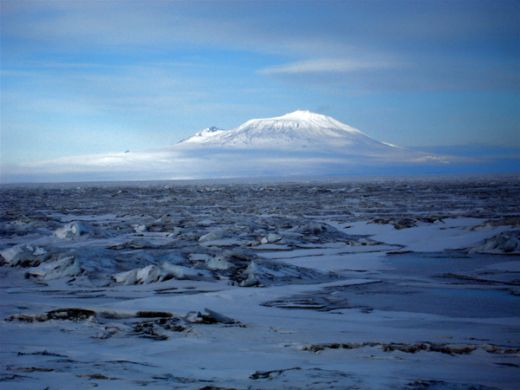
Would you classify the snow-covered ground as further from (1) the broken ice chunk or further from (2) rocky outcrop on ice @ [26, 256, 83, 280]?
(1) the broken ice chunk

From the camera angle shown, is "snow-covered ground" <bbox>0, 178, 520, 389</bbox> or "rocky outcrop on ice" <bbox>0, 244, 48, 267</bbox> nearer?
"snow-covered ground" <bbox>0, 178, 520, 389</bbox>

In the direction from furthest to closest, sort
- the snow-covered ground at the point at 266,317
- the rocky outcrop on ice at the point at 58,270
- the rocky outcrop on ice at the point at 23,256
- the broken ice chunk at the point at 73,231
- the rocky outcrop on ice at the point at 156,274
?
the broken ice chunk at the point at 73,231, the rocky outcrop on ice at the point at 23,256, the rocky outcrop on ice at the point at 58,270, the rocky outcrop on ice at the point at 156,274, the snow-covered ground at the point at 266,317

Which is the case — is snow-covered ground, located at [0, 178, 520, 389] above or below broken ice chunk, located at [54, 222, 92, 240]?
below

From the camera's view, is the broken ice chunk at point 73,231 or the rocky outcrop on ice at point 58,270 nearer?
the rocky outcrop on ice at point 58,270

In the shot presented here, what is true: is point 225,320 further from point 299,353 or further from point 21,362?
point 21,362

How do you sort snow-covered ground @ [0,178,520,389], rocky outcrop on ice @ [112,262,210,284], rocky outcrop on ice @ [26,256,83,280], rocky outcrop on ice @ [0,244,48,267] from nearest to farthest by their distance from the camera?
snow-covered ground @ [0,178,520,389] → rocky outcrop on ice @ [112,262,210,284] → rocky outcrop on ice @ [26,256,83,280] → rocky outcrop on ice @ [0,244,48,267]

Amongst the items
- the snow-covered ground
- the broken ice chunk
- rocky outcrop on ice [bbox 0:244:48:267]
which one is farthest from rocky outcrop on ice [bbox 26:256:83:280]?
the broken ice chunk

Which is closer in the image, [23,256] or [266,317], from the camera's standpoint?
[266,317]

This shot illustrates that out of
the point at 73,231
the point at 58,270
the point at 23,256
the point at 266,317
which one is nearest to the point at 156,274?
the point at 58,270

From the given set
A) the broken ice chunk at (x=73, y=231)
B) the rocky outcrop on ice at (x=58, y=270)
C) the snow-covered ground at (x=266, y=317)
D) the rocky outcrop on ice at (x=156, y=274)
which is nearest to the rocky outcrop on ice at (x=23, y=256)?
the snow-covered ground at (x=266, y=317)

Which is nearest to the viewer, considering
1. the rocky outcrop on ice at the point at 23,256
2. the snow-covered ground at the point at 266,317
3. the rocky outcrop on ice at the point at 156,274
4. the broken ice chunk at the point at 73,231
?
the snow-covered ground at the point at 266,317

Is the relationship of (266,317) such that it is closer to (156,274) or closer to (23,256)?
(156,274)

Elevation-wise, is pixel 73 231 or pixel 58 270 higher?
pixel 73 231

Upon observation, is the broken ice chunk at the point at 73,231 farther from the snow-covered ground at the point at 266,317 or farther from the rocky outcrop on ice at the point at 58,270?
the rocky outcrop on ice at the point at 58,270
